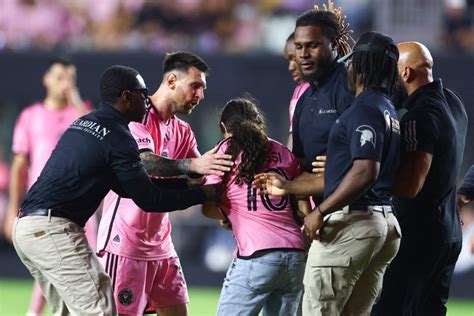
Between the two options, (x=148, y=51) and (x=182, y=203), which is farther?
(x=148, y=51)

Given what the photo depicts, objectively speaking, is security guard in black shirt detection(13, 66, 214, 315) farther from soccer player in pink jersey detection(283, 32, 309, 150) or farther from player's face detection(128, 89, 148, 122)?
soccer player in pink jersey detection(283, 32, 309, 150)

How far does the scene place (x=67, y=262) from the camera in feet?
19.5

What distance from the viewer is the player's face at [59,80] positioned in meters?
10.1

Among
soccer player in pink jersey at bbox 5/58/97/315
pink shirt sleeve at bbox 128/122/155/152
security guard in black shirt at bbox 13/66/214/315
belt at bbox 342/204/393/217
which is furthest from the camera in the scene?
soccer player in pink jersey at bbox 5/58/97/315

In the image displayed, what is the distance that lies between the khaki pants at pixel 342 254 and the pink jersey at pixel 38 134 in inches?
196

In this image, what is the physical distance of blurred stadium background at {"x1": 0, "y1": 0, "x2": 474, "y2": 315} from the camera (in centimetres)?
1409

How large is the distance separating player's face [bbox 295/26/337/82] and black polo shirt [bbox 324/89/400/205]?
688 mm

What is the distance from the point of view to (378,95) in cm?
562

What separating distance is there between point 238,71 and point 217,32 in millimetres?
1045

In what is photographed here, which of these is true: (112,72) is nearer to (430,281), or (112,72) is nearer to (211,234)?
(430,281)

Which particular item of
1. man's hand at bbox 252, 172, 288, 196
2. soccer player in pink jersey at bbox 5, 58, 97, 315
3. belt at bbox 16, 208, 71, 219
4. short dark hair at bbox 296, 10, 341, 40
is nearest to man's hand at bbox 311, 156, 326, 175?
man's hand at bbox 252, 172, 288, 196

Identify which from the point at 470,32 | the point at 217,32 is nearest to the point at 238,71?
the point at 217,32

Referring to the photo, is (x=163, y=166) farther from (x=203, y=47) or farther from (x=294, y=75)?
(x=203, y=47)

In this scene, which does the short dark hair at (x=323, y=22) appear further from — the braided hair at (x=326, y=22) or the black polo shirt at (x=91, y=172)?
the black polo shirt at (x=91, y=172)
